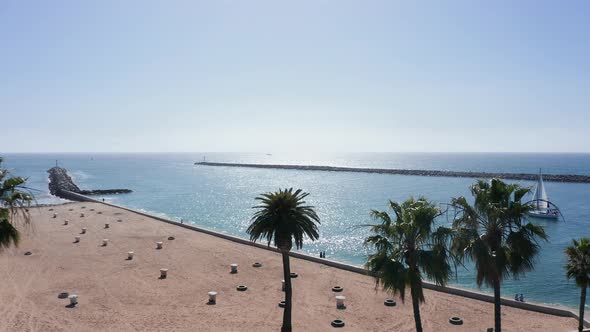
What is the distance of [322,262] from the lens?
3684cm

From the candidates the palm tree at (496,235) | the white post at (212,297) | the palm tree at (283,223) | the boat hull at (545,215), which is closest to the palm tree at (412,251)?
the palm tree at (496,235)

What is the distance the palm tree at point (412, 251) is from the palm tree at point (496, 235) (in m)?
0.72

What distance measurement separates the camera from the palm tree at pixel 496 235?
50.6ft

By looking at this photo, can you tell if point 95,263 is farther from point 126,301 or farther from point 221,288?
point 221,288

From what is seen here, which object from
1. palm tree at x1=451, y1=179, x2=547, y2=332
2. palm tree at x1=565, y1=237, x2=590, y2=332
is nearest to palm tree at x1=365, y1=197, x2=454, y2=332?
palm tree at x1=451, y1=179, x2=547, y2=332

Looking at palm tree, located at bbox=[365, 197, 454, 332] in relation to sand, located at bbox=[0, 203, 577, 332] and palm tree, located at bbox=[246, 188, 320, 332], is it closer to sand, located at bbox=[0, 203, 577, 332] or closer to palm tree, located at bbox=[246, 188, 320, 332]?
palm tree, located at bbox=[246, 188, 320, 332]

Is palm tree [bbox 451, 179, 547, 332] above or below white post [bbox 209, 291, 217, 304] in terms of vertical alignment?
above

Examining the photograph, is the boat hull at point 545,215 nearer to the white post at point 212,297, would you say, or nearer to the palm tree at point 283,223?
the white post at point 212,297

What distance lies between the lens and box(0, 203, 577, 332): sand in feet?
78.0

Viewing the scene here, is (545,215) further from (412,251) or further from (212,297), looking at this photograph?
(412,251)

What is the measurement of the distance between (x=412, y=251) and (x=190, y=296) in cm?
1785

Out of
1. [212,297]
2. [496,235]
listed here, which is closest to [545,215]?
[212,297]

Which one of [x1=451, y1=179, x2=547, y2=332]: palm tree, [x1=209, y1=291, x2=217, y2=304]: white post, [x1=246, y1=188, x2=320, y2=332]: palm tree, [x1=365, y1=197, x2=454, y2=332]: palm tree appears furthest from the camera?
[x1=209, y1=291, x2=217, y2=304]: white post

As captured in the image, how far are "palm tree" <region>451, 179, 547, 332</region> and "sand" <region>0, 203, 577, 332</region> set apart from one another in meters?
9.34
